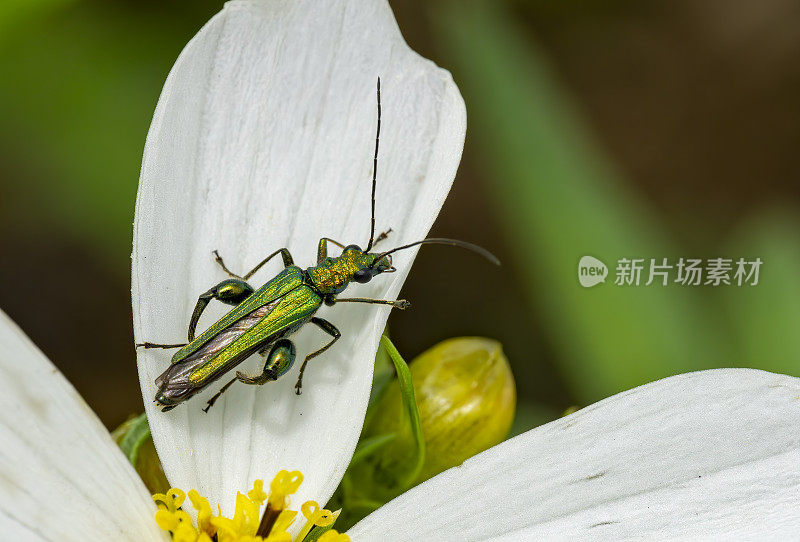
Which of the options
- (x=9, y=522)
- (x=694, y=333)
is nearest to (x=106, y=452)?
(x=9, y=522)

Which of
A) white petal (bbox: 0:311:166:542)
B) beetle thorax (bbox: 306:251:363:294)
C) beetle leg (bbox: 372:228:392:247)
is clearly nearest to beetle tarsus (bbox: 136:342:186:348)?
white petal (bbox: 0:311:166:542)

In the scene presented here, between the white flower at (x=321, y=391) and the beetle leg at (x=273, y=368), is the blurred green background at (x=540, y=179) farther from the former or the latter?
the beetle leg at (x=273, y=368)

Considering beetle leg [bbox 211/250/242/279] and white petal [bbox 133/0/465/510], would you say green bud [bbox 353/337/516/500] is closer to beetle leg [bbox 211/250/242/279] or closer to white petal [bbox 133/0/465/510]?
white petal [bbox 133/0/465/510]

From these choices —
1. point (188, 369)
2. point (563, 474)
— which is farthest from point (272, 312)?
point (563, 474)

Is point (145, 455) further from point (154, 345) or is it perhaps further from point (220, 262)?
point (220, 262)

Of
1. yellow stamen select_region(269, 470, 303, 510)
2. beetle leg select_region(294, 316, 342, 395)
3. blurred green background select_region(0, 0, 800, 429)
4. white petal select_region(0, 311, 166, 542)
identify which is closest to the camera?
white petal select_region(0, 311, 166, 542)

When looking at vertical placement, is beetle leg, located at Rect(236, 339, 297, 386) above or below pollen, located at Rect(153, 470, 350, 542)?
above
